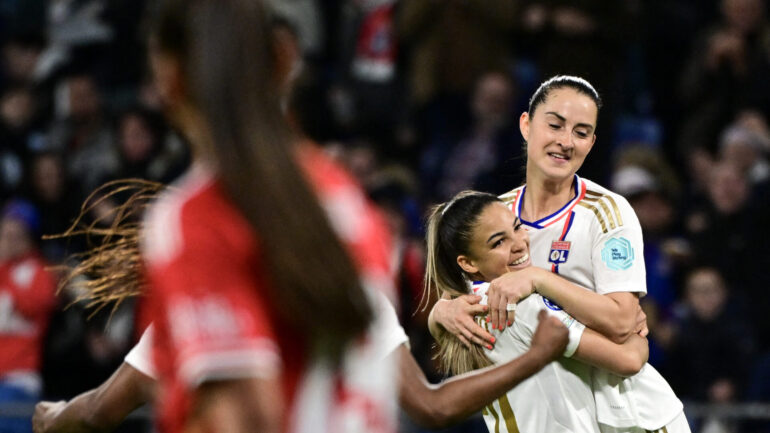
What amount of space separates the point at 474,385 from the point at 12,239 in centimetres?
637

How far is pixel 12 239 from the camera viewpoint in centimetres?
819

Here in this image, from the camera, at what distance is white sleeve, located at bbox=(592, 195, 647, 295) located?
3.55 metres

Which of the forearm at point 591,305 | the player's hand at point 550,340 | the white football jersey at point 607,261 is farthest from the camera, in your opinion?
the white football jersey at point 607,261

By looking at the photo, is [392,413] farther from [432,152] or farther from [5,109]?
[5,109]

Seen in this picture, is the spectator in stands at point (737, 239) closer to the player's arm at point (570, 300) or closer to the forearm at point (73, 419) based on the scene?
the player's arm at point (570, 300)

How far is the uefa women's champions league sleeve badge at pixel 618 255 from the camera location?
356 centimetres

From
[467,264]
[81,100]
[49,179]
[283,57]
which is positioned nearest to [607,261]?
[467,264]

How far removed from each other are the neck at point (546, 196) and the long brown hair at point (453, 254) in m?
0.12

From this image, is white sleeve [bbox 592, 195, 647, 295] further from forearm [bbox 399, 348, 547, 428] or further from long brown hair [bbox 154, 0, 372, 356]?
long brown hair [bbox 154, 0, 372, 356]

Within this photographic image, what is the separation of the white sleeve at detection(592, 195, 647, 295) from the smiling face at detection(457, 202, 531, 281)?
0.26 meters

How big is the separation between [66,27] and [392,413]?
29.9 feet

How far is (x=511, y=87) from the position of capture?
347 inches

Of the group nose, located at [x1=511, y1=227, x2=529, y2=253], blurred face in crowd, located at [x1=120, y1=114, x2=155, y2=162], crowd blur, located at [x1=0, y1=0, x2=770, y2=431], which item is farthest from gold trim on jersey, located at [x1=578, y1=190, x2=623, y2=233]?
blurred face in crowd, located at [x1=120, y1=114, x2=155, y2=162]

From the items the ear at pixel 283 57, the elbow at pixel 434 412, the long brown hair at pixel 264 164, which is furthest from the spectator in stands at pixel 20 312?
the long brown hair at pixel 264 164
